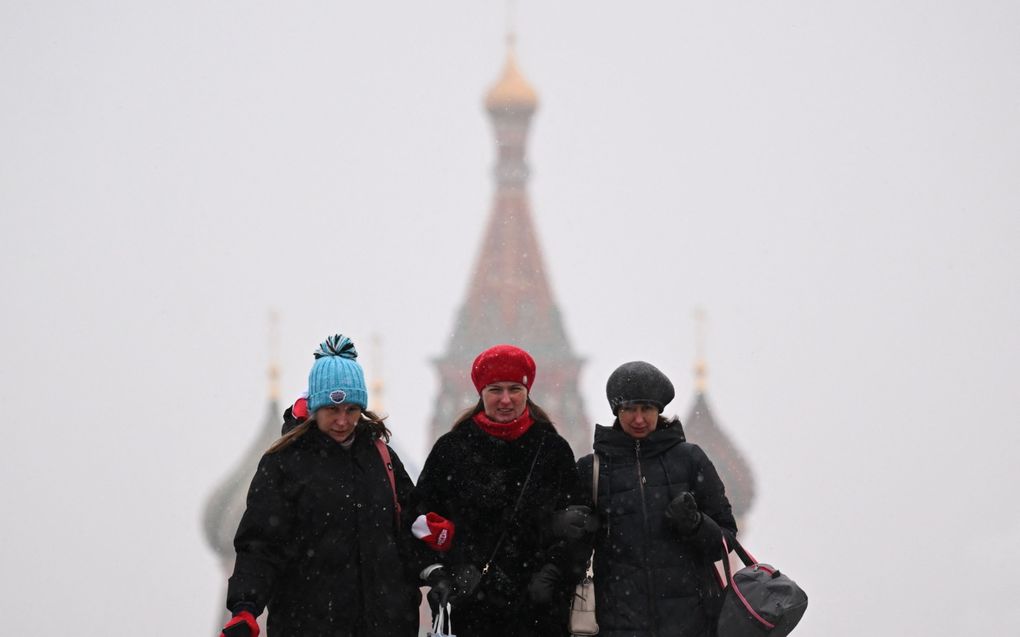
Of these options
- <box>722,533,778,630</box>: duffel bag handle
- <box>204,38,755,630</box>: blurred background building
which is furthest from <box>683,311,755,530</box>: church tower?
<box>722,533,778,630</box>: duffel bag handle

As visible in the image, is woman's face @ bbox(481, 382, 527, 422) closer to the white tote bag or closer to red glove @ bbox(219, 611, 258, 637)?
the white tote bag

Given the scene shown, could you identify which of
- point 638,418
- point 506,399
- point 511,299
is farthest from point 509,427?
point 511,299

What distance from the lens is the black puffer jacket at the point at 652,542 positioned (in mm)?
4977

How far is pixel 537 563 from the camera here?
4895mm

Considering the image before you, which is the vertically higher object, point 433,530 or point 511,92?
point 511,92

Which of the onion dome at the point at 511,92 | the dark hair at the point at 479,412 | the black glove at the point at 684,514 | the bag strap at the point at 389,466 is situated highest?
the onion dome at the point at 511,92

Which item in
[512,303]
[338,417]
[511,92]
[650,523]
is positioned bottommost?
[650,523]

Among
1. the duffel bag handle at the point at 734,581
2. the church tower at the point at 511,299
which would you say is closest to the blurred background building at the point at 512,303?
the church tower at the point at 511,299

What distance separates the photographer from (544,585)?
15.9ft

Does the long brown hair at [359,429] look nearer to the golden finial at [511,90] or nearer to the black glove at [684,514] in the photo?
the black glove at [684,514]

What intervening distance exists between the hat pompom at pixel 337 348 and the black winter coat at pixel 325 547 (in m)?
0.21

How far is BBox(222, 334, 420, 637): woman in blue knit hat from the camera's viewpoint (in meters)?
4.81

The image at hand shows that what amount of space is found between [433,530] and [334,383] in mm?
384

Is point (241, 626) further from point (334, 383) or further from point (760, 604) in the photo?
point (760, 604)
